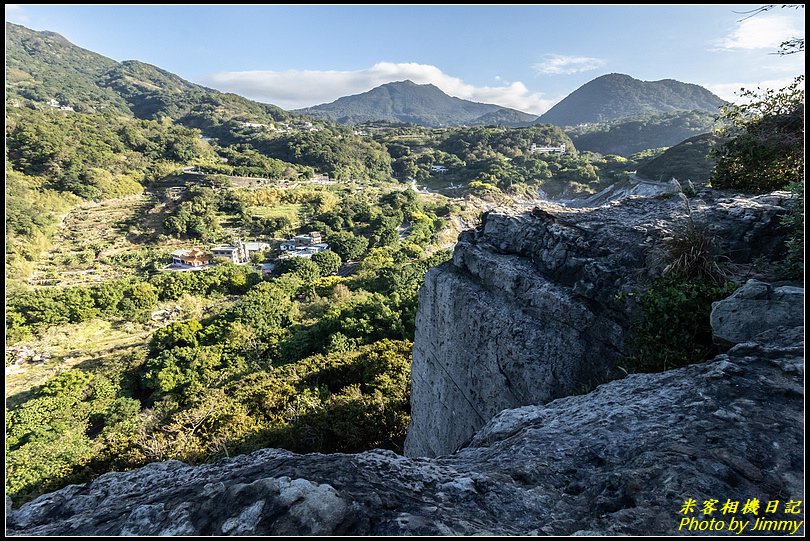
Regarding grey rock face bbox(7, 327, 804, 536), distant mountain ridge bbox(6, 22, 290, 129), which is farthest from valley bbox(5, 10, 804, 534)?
distant mountain ridge bbox(6, 22, 290, 129)

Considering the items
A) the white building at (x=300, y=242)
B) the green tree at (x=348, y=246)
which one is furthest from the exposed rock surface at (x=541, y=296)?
the white building at (x=300, y=242)

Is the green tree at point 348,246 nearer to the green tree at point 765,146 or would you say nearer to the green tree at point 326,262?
the green tree at point 326,262

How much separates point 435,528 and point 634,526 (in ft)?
3.88

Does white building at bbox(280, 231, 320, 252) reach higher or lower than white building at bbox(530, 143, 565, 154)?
lower

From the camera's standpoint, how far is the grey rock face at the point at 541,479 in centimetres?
236

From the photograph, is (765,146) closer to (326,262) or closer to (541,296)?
(541,296)

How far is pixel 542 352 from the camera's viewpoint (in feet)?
19.0

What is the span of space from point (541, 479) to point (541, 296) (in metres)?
3.46

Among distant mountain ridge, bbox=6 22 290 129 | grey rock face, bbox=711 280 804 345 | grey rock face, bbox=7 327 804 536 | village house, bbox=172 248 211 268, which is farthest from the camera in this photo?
distant mountain ridge, bbox=6 22 290 129

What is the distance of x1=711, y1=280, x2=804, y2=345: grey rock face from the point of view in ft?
12.4

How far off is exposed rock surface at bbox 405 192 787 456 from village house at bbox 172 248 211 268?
3450 centimetres

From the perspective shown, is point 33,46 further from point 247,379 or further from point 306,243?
point 247,379

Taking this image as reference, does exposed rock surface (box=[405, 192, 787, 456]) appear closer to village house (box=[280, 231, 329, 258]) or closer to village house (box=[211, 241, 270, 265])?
village house (box=[280, 231, 329, 258])

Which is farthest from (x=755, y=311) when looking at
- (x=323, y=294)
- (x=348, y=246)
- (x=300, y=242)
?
(x=300, y=242)
